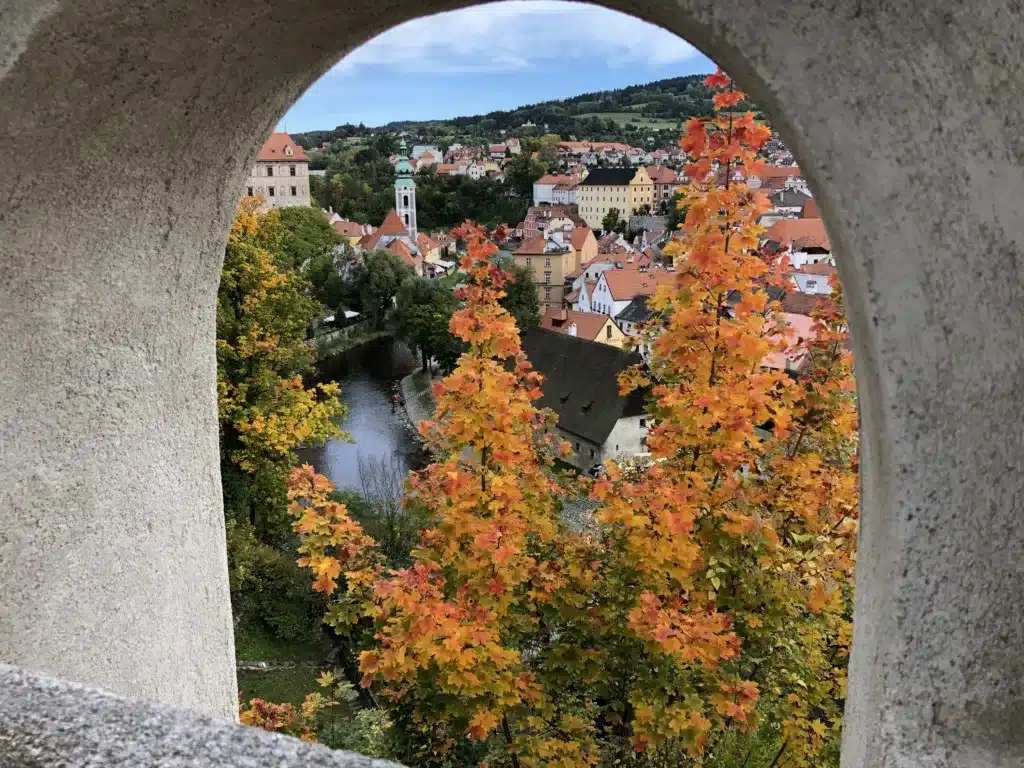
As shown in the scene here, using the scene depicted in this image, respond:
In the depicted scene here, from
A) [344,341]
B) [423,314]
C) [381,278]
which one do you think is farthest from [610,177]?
[423,314]

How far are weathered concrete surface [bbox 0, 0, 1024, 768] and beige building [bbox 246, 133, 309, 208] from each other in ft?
182

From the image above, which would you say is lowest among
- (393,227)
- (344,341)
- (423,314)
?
(344,341)

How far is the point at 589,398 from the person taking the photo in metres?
21.4

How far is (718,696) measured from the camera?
3.27 metres

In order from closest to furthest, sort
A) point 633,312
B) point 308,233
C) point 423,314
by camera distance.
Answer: point 423,314 → point 633,312 → point 308,233

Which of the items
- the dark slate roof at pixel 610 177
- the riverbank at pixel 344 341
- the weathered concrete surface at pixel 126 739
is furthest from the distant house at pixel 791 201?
the weathered concrete surface at pixel 126 739

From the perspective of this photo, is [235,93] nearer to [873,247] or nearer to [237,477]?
[873,247]

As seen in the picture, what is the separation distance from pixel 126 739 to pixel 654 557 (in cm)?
224

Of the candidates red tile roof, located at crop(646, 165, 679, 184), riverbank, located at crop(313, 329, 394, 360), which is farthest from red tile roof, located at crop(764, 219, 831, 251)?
red tile roof, located at crop(646, 165, 679, 184)

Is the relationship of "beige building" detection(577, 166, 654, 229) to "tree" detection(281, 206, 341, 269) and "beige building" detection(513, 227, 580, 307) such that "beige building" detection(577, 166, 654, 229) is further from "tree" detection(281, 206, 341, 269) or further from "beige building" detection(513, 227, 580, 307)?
"tree" detection(281, 206, 341, 269)

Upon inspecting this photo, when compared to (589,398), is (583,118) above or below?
above

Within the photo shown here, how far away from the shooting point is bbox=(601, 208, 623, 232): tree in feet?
243

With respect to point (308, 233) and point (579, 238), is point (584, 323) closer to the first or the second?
point (308, 233)

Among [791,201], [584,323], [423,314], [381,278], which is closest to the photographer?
[584,323]
